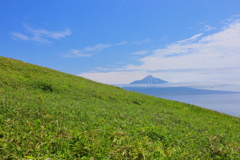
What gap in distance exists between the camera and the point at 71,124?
26.7ft

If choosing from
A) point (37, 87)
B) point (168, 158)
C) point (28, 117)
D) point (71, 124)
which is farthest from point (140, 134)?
point (37, 87)

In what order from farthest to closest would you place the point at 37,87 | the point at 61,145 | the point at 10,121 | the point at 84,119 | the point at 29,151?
the point at 37,87, the point at 84,119, the point at 10,121, the point at 61,145, the point at 29,151

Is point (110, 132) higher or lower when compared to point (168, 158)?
higher

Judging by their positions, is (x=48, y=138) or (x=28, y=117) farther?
(x=28, y=117)

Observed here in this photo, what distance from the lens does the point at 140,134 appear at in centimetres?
867

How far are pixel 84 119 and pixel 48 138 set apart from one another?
3390 millimetres

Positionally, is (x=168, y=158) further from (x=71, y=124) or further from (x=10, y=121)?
(x=10, y=121)

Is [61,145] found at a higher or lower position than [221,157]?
higher

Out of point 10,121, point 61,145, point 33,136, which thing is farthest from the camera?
point 10,121

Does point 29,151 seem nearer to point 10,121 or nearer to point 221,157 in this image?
point 10,121

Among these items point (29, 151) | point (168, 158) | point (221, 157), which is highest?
→ point (29, 151)

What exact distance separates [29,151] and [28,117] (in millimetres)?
3561

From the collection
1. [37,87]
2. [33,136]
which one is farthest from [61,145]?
[37,87]

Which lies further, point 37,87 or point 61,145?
point 37,87
